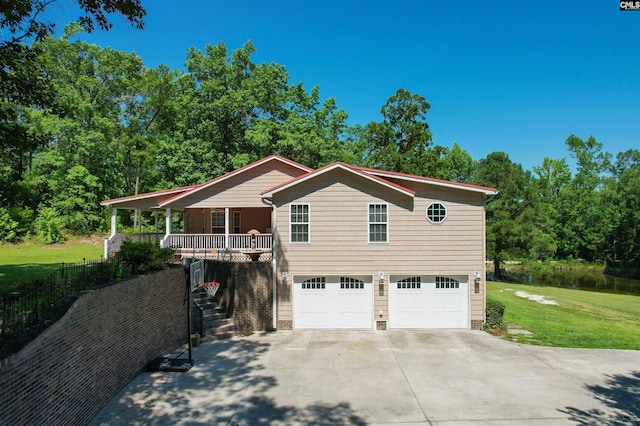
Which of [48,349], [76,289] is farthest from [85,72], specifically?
[48,349]

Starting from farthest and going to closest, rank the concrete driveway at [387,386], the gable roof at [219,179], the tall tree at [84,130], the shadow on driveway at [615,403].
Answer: the tall tree at [84,130]
the gable roof at [219,179]
the concrete driveway at [387,386]
the shadow on driveway at [615,403]

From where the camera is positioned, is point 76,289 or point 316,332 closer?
point 76,289

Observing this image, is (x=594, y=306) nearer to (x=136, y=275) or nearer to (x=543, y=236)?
(x=543, y=236)

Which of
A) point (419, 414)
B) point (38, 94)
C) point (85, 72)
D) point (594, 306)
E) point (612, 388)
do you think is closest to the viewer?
point (419, 414)

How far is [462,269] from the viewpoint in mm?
14289

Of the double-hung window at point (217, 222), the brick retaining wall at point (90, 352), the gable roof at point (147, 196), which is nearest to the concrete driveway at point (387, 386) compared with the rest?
the brick retaining wall at point (90, 352)

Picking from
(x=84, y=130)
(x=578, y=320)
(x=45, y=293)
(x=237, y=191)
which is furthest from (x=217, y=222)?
(x=84, y=130)

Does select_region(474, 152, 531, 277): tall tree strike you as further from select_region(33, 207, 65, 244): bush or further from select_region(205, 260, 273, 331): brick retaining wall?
select_region(33, 207, 65, 244): bush

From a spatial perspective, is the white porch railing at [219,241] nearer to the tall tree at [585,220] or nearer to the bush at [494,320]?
the bush at [494,320]

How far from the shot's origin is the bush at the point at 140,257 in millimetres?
10391

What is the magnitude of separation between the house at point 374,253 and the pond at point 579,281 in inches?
1111

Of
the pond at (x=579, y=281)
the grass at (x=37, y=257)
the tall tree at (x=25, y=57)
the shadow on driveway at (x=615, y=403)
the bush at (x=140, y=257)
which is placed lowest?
the pond at (x=579, y=281)

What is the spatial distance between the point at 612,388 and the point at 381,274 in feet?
24.1

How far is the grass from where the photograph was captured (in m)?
14.8
